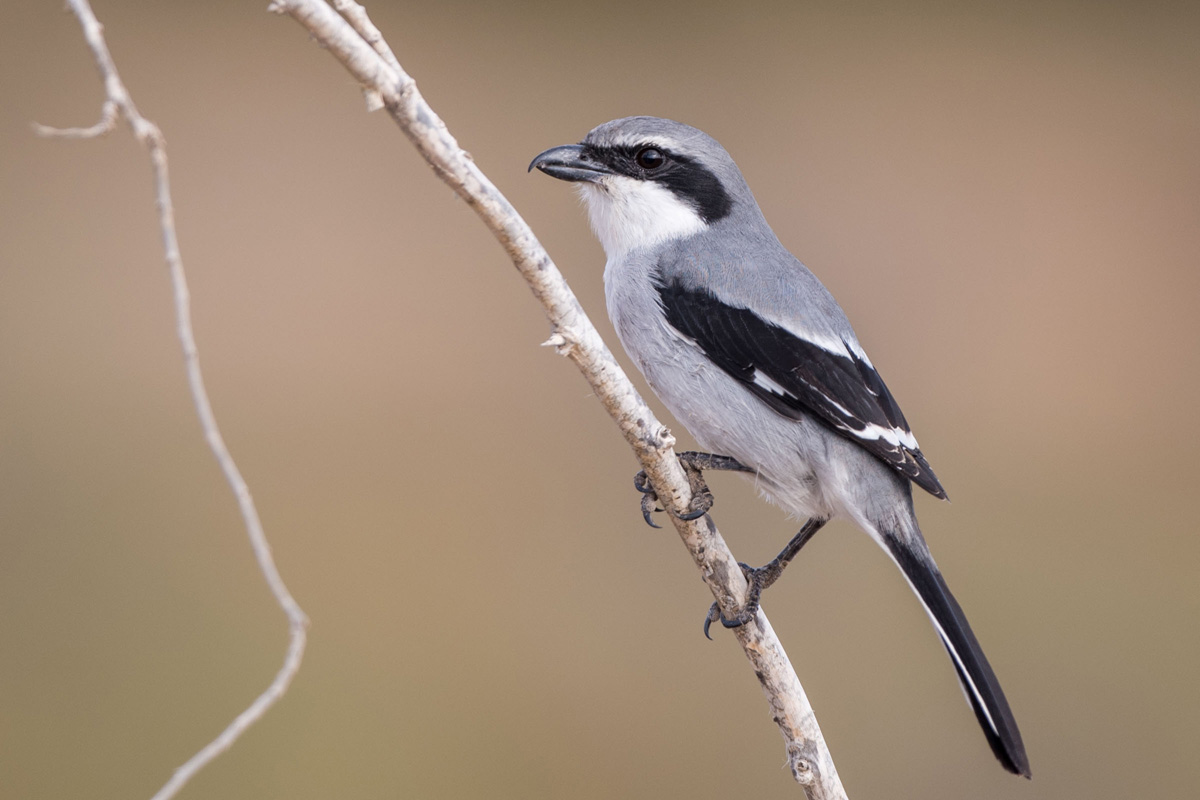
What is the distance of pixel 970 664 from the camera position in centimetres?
121

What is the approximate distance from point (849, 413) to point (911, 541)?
0.67ft

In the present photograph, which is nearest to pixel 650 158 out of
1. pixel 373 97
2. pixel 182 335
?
pixel 373 97

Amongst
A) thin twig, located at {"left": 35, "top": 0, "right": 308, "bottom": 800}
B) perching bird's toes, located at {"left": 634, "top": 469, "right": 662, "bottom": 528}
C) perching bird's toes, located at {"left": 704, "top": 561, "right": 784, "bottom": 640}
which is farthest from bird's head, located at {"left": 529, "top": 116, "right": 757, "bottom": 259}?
thin twig, located at {"left": 35, "top": 0, "right": 308, "bottom": 800}

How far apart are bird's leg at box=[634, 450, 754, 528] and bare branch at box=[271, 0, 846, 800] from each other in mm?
18

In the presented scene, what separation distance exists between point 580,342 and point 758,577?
49 cm

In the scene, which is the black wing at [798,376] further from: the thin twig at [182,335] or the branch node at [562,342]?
the thin twig at [182,335]

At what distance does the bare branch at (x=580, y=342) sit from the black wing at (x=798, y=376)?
0.95ft

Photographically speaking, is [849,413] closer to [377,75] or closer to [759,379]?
[759,379]

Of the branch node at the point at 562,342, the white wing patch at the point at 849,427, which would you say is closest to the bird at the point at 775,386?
the white wing patch at the point at 849,427

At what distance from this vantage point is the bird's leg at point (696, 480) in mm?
1188

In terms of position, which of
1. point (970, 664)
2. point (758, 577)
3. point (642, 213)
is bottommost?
point (970, 664)

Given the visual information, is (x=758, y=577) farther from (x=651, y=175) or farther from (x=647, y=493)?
(x=651, y=175)

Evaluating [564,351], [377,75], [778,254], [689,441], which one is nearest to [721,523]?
[689,441]

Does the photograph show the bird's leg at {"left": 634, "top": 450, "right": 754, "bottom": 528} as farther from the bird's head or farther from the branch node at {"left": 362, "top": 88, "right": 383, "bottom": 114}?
the branch node at {"left": 362, "top": 88, "right": 383, "bottom": 114}
